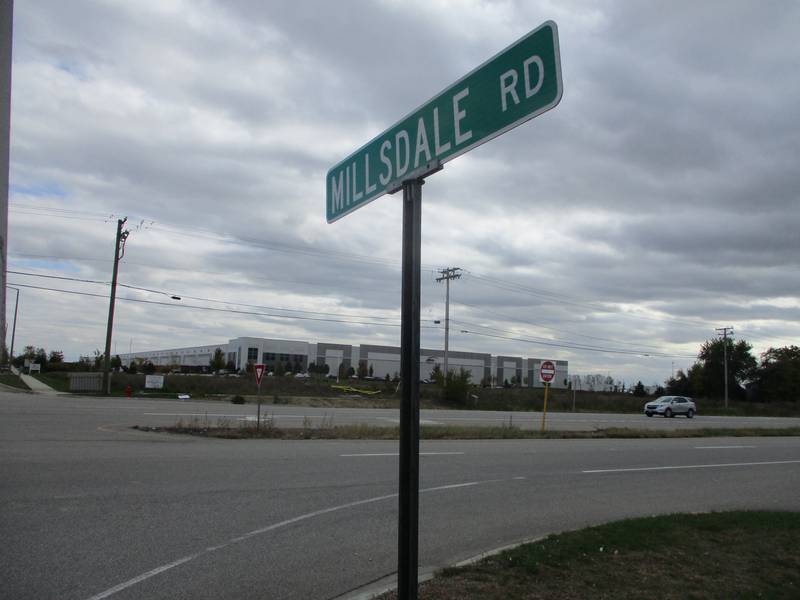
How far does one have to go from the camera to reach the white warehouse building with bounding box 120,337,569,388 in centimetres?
10856

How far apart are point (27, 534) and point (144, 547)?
1.26m

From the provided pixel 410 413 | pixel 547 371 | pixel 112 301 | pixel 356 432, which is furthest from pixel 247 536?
pixel 112 301

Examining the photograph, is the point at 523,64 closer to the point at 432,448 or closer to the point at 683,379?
the point at 432,448

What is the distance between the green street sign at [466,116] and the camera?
2.75m

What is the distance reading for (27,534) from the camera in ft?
21.3

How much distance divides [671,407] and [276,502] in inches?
1628

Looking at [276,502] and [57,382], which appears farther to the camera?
[57,382]

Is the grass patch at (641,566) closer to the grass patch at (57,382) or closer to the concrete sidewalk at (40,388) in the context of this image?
the concrete sidewalk at (40,388)

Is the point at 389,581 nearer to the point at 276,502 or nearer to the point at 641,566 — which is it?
the point at 641,566

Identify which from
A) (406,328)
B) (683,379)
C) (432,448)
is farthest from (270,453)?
(683,379)

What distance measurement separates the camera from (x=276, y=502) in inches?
339

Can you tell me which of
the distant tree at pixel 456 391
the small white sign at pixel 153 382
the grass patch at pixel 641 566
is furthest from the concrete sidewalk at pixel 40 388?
the grass patch at pixel 641 566

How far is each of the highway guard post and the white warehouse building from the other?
326ft

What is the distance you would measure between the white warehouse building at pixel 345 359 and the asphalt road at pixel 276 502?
88.6 meters
